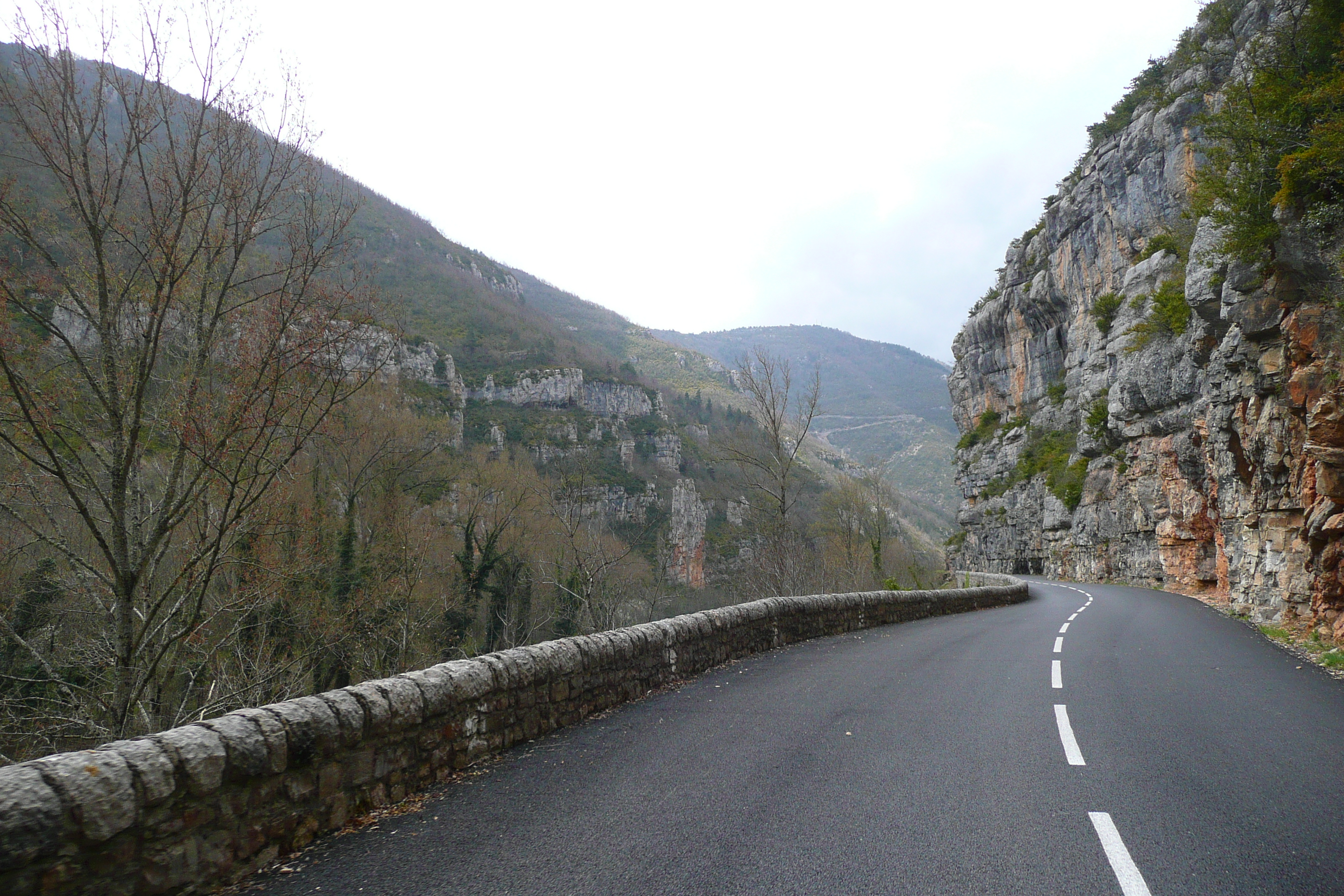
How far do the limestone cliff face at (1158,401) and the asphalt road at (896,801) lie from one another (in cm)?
804

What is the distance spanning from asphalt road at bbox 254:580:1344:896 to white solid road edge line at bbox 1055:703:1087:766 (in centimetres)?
5

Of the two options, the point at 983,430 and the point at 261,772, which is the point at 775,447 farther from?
the point at 983,430

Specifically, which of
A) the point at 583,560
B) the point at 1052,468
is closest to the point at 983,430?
the point at 1052,468

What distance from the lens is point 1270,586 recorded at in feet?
50.9

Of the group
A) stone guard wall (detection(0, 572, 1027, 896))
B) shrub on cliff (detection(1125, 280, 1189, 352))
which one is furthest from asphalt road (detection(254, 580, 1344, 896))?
shrub on cliff (detection(1125, 280, 1189, 352))

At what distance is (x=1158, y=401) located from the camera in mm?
32062

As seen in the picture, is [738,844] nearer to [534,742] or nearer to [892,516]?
[534,742]

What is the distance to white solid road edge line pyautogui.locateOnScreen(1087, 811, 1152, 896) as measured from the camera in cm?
323

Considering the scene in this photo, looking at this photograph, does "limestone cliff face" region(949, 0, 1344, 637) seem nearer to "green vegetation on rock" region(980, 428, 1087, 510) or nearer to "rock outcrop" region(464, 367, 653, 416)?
"green vegetation on rock" region(980, 428, 1087, 510)

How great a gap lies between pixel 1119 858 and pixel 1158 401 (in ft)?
115

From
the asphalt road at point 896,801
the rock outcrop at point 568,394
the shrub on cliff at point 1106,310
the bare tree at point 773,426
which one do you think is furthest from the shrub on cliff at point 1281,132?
the rock outcrop at point 568,394

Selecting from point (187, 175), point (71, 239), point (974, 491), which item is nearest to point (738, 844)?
point (187, 175)

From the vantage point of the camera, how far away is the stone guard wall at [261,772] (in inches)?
111

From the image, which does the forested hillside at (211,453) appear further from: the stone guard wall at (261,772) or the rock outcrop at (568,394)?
the rock outcrop at (568,394)
